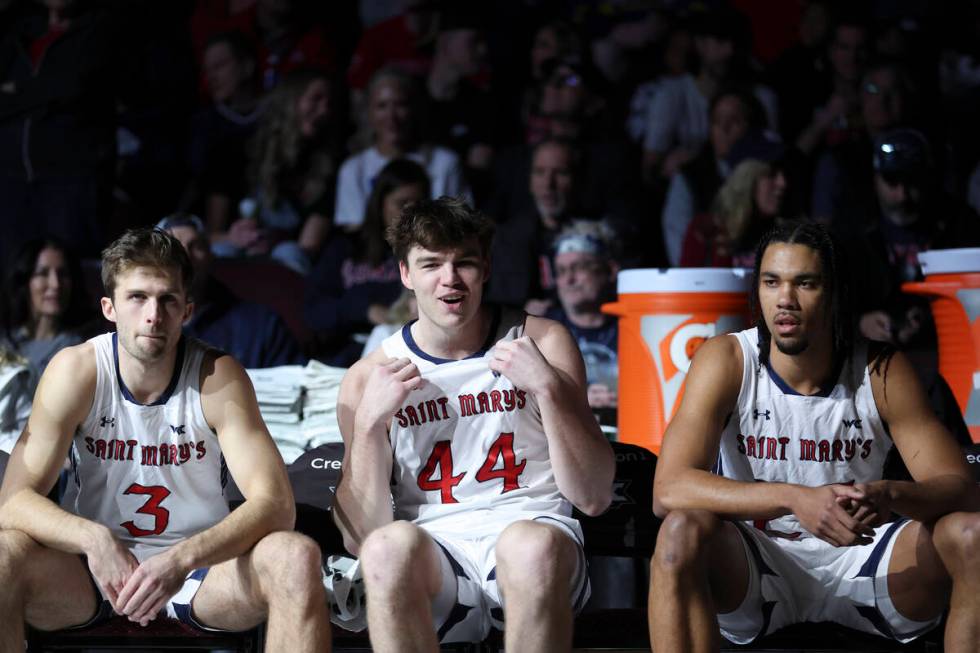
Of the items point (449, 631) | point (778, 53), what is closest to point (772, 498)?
point (449, 631)

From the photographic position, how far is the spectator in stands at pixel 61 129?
5312mm

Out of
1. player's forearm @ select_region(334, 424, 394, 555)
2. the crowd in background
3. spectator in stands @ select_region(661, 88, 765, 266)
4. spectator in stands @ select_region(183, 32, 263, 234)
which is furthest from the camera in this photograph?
spectator in stands @ select_region(183, 32, 263, 234)

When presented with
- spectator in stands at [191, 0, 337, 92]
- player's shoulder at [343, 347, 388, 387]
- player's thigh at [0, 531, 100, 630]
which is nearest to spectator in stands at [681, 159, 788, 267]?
spectator in stands at [191, 0, 337, 92]

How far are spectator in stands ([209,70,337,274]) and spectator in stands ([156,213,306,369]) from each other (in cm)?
95

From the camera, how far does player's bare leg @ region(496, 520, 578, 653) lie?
245 cm

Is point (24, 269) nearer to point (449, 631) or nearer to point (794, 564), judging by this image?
point (449, 631)

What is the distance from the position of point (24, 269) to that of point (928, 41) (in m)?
4.25

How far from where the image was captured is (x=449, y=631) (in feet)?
8.71

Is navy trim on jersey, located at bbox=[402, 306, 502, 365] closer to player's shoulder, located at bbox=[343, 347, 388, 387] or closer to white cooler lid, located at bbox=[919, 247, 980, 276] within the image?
player's shoulder, located at bbox=[343, 347, 388, 387]

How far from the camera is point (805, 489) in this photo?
254cm

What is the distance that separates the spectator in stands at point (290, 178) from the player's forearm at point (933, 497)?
11.2 ft

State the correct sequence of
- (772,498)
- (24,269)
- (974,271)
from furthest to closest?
1. (24,269)
2. (974,271)
3. (772,498)

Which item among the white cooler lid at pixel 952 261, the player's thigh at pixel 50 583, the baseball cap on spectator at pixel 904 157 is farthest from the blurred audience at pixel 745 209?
the player's thigh at pixel 50 583

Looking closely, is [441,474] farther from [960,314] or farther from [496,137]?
[496,137]
